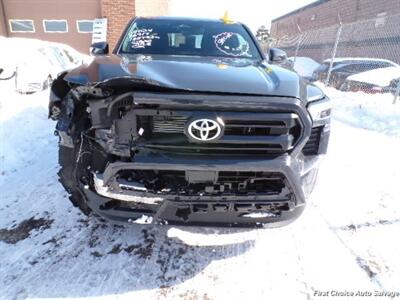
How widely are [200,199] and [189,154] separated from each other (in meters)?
0.30

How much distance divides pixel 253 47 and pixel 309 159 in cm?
198

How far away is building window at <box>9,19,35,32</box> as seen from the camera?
48.5 ft

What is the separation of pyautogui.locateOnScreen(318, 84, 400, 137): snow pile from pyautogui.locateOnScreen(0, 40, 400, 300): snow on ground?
283cm

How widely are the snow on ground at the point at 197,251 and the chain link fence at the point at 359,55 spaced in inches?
222

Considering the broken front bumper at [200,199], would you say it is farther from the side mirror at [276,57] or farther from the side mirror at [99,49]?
the side mirror at [99,49]

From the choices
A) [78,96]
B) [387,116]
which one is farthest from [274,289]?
[387,116]

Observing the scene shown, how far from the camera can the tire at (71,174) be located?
2406mm

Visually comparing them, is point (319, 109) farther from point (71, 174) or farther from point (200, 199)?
point (71, 174)

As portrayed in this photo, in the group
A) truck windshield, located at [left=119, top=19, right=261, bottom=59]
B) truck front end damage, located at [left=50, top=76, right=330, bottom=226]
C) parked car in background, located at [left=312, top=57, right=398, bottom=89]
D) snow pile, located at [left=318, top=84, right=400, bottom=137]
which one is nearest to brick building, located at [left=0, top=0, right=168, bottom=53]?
parked car in background, located at [left=312, top=57, right=398, bottom=89]

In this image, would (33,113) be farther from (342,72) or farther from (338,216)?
(342,72)

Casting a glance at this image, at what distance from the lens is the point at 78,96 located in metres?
2.32

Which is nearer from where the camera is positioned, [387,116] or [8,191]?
[8,191]

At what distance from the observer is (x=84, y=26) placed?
14.6 meters

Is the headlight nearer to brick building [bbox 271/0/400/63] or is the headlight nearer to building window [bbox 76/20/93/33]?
brick building [bbox 271/0/400/63]
